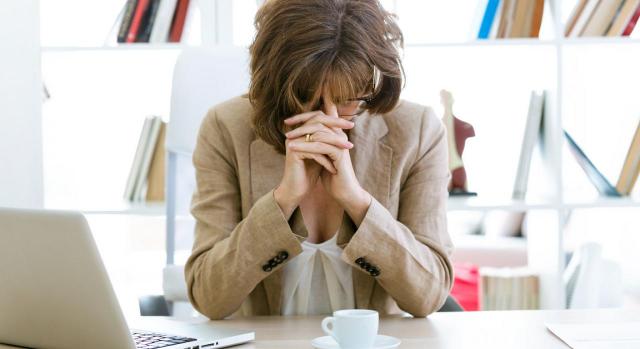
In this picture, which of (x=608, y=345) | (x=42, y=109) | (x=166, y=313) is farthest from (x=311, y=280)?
(x=42, y=109)

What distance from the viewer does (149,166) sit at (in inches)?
104

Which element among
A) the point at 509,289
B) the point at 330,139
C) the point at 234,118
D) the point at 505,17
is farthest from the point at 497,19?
the point at 330,139

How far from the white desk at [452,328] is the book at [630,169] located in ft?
4.04

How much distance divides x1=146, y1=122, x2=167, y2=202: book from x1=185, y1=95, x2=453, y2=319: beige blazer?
103 cm

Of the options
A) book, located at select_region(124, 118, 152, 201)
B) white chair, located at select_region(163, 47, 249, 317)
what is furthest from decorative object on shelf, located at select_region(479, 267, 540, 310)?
book, located at select_region(124, 118, 152, 201)

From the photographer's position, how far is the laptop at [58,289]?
3.05 ft

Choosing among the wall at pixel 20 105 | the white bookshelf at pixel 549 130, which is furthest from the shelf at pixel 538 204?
the wall at pixel 20 105

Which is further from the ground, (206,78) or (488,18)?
(488,18)

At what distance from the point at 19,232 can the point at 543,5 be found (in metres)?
1.96

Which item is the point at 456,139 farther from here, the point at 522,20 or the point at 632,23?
the point at 632,23

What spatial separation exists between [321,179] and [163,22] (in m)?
1.29

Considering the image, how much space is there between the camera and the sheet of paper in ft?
3.60

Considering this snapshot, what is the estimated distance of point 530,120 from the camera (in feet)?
8.34

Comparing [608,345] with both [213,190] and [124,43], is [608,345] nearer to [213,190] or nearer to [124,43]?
[213,190]
